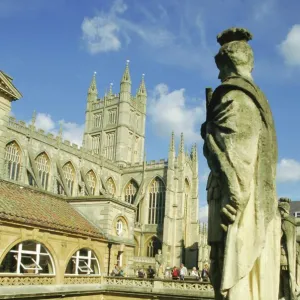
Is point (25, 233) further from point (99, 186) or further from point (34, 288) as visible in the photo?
point (99, 186)

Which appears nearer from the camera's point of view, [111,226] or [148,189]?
[111,226]

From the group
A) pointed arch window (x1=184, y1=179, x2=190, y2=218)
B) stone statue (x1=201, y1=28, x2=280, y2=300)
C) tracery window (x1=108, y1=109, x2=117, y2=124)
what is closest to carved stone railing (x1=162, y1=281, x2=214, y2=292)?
stone statue (x1=201, y1=28, x2=280, y2=300)

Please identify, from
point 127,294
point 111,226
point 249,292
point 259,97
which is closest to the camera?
point 249,292

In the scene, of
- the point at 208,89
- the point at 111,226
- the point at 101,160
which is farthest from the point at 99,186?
the point at 208,89

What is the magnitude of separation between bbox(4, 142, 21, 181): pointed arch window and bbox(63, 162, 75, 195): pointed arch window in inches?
307

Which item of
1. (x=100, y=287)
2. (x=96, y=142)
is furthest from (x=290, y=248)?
(x=96, y=142)

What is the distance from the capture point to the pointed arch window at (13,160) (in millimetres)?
43344

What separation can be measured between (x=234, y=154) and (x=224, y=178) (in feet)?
0.69

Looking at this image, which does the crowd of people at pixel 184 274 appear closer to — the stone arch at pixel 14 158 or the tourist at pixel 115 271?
the tourist at pixel 115 271

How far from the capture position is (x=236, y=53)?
371 centimetres

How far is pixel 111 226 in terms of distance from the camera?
2356 cm

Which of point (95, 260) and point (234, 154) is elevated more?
point (234, 154)

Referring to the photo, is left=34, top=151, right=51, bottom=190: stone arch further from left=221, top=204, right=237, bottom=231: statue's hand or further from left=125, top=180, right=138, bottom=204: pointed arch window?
left=221, top=204, right=237, bottom=231: statue's hand

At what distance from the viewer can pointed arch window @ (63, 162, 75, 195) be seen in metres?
51.5
